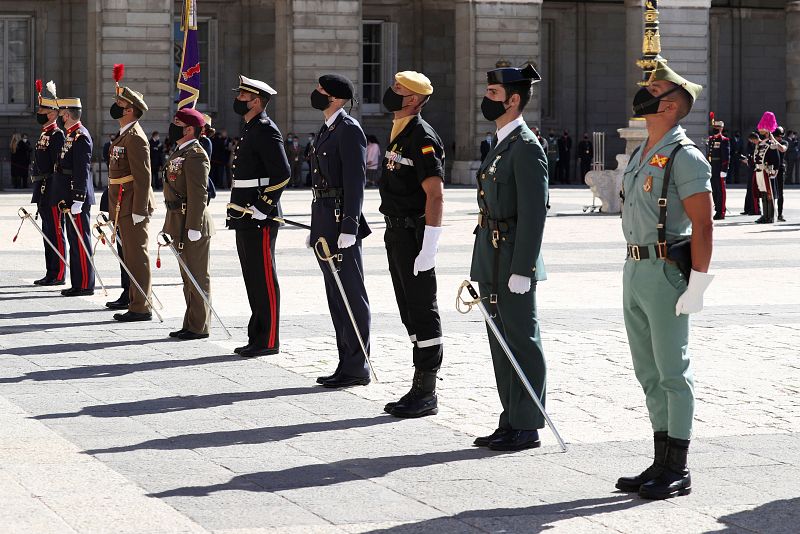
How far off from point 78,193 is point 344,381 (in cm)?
550

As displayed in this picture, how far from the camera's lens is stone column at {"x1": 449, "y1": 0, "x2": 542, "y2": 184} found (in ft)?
120

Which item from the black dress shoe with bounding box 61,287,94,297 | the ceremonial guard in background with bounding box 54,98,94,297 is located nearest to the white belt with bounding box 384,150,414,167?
the ceremonial guard in background with bounding box 54,98,94,297

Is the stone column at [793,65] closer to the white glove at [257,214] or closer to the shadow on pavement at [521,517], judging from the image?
the white glove at [257,214]

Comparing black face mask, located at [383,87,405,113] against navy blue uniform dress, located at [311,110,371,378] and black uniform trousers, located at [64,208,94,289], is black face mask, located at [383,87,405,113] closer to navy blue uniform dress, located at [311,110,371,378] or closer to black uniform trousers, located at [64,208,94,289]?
navy blue uniform dress, located at [311,110,371,378]

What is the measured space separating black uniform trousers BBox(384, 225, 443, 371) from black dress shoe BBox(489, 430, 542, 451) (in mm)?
1046

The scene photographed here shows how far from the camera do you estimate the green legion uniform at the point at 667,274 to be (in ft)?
19.5

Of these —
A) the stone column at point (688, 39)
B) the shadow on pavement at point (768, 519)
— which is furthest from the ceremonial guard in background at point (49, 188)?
the stone column at point (688, 39)

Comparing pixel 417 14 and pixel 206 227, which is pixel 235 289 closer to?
pixel 206 227

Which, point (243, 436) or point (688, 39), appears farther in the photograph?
point (688, 39)

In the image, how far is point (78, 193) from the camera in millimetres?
13281

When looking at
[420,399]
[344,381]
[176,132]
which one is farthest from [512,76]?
[176,132]

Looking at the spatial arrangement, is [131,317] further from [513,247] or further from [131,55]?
[131,55]

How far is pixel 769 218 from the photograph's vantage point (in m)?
23.5

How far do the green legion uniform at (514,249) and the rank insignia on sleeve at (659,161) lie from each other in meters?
0.87
